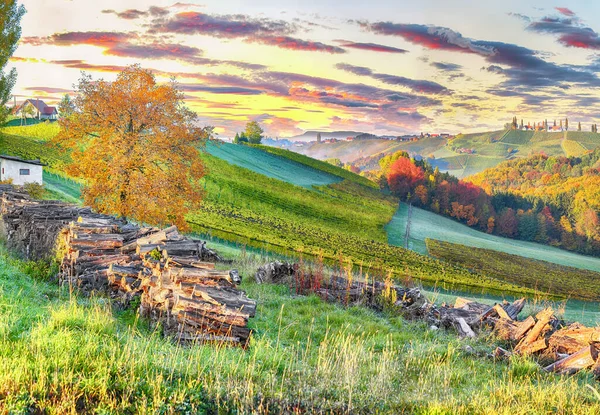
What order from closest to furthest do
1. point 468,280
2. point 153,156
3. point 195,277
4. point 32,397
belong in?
point 32,397 < point 195,277 < point 153,156 < point 468,280

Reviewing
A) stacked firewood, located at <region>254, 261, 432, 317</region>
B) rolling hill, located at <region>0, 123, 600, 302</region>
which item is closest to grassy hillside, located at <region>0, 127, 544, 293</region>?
rolling hill, located at <region>0, 123, 600, 302</region>

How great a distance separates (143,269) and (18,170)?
33779mm

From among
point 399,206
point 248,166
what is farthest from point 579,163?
point 248,166

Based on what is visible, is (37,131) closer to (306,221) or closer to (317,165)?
(306,221)

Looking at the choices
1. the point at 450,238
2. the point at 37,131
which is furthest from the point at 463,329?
the point at 37,131

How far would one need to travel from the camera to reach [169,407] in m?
6.27

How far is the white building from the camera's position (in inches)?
1534

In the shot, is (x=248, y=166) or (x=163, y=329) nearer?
(x=163, y=329)

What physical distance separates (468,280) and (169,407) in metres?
45.8

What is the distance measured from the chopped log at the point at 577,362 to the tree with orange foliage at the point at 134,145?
64.2 feet

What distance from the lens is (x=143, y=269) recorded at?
12781 mm

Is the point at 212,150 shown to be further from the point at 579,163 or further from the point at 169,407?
the point at 579,163

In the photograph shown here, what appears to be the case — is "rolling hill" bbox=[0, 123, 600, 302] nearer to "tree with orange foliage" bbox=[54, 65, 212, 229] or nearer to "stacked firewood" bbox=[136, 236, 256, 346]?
"tree with orange foliage" bbox=[54, 65, 212, 229]

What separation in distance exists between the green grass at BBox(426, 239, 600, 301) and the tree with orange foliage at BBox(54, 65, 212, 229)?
133 ft
